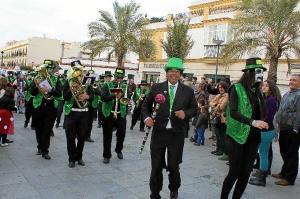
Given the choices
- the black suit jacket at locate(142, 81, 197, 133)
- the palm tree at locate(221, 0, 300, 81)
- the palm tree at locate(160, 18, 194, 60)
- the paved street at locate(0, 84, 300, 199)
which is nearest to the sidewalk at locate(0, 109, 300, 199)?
the paved street at locate(0, 84, 300, 199)

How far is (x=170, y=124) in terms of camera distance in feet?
14.0

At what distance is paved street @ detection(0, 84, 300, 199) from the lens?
184 inches

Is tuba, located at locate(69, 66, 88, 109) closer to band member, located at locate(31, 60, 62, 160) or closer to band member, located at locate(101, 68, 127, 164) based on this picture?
band member, located at locate(101, 68, 127, 164)

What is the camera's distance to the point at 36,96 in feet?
22.0

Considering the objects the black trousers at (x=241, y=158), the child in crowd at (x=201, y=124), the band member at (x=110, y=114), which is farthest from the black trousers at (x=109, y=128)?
the child in crowd at (x=201, y=124)

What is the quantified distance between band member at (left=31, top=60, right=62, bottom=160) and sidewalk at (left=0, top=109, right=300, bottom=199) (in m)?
0.46

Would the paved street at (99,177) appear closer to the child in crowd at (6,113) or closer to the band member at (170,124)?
the child in crowd at (6,113)

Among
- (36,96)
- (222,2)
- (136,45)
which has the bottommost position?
(36,96)

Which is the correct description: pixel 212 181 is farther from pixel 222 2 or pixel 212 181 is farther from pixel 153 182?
pixel 222 2

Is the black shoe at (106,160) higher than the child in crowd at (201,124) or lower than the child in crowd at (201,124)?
lower

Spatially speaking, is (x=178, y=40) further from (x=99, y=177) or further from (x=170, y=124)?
(x=170, y=124)

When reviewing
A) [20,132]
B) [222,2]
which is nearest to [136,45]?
[222,2]

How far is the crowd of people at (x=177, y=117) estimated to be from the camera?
4027 millimetres

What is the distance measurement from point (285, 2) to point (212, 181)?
14.9 meters
